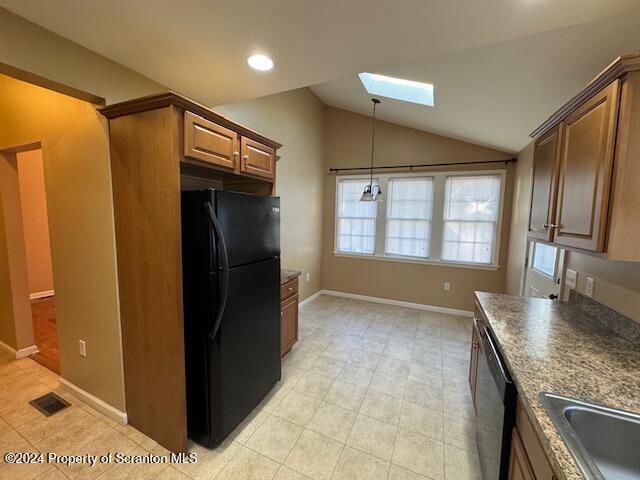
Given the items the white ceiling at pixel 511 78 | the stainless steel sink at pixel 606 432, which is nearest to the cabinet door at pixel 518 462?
the stainless steel sink at pixel 606 432

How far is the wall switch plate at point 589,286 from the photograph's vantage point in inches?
69.2

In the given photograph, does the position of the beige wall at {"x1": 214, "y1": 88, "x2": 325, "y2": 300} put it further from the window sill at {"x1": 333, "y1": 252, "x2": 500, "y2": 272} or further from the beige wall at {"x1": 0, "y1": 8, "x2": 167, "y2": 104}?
the beige wall at {"x1": 0, "y1": 8, "x2": 167, "y2": 104}

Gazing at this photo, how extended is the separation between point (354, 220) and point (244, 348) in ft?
11.1

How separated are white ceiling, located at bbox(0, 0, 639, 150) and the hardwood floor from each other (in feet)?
9.03

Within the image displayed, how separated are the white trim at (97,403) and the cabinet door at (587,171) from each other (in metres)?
2.99

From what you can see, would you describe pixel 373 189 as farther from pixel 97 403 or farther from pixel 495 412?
pixel 97 403

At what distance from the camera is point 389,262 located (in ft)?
15.1

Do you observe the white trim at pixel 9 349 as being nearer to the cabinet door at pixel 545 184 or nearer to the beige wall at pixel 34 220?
the beige wall at pixel 34 220

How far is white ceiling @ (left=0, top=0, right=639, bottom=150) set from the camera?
4.04 ft

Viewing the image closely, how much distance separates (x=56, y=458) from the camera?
5.43 feet

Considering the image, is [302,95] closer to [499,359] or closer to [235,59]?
[235,59]

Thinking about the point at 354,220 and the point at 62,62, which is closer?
the point at 62,62

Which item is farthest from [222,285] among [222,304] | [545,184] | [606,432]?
[545,184]

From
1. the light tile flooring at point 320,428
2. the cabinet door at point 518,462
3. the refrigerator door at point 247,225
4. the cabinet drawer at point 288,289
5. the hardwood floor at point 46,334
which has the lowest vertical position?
the light tile flooring at point 320,428
